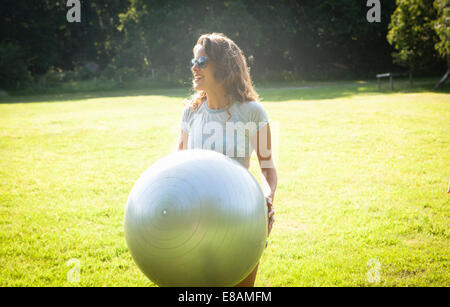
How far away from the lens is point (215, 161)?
2348mm

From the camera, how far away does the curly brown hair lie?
114 inches

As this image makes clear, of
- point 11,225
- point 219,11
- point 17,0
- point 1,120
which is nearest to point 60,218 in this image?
point 11,225

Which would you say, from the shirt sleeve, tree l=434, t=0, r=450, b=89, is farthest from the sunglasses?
tree l=434, t=0, r=450, b=89

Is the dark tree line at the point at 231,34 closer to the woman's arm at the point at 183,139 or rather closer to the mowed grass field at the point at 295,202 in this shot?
the mowed grass field at the point at 295,202

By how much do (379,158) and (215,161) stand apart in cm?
775

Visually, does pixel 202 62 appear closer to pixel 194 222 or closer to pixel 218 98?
pixel 218 98

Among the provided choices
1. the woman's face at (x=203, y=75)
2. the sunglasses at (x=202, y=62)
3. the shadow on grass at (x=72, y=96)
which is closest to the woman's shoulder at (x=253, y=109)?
the woman's face at (x=203, y=75)

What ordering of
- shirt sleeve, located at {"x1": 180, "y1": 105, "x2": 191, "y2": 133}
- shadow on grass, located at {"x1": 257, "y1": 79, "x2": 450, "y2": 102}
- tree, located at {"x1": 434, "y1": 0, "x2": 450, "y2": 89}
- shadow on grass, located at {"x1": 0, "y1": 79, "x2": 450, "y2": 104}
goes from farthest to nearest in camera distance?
shadow on grass, located at {"x1": 0, "y1": 79, "x2": 450, "y2": 104} < shadow on grass, located at {"x1": 257, "y1": 79, "x2": 450, "y2": 102} < tree, located at {"x1": 434, "y1": 0, "x2": 450, "y2": 89} < shirt sleeve, located at {"x1": 180, "y1": 105, "x2": 191, "y2": 133}

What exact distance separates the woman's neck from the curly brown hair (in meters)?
0.03

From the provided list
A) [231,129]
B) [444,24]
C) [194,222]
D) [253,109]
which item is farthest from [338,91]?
[194,222]

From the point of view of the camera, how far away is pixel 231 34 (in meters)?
39.7

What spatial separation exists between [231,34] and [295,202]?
35.9 metres

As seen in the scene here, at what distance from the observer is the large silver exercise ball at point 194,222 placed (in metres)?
2.16

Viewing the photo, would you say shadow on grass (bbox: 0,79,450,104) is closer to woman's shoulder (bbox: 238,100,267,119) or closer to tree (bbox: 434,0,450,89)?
tree (bbox: 434,0,450,89)
